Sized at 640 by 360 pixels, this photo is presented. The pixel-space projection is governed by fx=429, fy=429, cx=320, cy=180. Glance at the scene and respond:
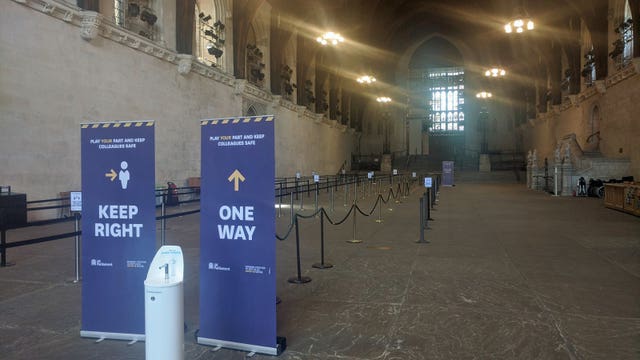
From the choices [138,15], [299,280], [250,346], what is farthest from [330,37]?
[250,346]

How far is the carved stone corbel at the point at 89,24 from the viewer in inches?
541

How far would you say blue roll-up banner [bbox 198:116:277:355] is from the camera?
3699 millimetres

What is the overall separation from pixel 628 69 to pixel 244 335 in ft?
82.0

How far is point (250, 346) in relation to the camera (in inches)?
150

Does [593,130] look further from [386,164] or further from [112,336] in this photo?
[112,336]

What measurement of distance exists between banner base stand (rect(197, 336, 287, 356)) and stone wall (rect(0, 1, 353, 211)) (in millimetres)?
10587

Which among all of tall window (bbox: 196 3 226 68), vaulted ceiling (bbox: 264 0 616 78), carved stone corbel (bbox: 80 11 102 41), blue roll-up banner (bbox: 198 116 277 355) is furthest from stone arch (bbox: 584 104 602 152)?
blue roll-up banner (bbox: 198 116 277 355)

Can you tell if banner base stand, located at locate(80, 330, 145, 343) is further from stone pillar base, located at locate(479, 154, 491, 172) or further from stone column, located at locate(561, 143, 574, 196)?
stone pillar base, located at locate(479, 154, 491, 172)

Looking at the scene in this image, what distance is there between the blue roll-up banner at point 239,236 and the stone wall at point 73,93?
10.5 m

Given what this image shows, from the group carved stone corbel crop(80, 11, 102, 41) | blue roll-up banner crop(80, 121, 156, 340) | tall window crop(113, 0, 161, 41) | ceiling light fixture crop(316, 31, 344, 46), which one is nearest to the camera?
blue roll-up banner crop(80, 121, 156, 340)

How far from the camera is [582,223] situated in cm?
1212

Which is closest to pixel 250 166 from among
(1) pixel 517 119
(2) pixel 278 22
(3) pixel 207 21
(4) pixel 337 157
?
(3) pixel 207 21

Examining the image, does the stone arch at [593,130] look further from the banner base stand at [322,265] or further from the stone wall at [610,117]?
the banner base stand at [322,265]

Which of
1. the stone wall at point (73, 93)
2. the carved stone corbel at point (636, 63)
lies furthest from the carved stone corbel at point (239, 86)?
the carved stone corbel at point (636, 63)
